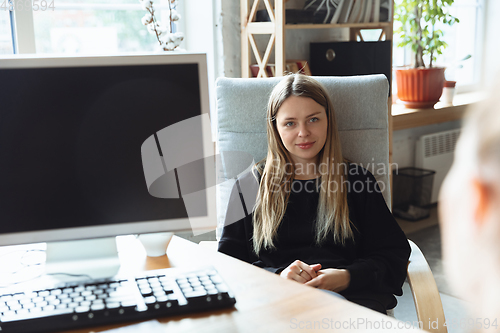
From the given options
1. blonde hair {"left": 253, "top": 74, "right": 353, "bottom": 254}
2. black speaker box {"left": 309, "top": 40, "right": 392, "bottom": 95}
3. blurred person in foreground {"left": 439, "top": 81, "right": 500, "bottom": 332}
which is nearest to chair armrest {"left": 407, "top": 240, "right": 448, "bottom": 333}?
blonde hair {"left": 253, "top": 74, "right": 353, "bottom": 254}

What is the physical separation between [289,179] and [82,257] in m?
0.71

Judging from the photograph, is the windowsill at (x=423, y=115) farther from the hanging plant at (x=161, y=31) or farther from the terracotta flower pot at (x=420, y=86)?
the hanging plant at (x=161, y=31)

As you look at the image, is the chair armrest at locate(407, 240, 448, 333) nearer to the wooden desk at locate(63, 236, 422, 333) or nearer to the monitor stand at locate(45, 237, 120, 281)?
the wooden desk at locate(63, 236, 422, 333)

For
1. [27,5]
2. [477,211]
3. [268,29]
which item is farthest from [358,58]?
[477,211]

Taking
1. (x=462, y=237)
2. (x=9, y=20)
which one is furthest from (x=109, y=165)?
(x=9, y=20)

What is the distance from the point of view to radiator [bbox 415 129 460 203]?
→ 3.48 metres

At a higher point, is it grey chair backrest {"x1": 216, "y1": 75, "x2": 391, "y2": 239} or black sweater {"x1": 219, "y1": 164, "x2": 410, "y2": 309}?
grey chair backrest {"x1": 216, "y1": 75, "x2": 391, "y2": 239}

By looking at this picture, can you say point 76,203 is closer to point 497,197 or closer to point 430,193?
point 497,197

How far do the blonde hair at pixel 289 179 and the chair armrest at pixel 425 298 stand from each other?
0.22 metres

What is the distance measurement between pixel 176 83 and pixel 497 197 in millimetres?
653

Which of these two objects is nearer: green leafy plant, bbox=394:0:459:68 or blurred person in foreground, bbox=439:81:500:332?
blurred person in foreground, bbox=439:81:500:332

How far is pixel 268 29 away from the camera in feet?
7.45

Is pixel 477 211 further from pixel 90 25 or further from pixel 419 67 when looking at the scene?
pixel 419 67

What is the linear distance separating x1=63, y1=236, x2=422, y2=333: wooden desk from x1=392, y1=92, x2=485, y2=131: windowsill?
2.11 metres
